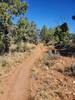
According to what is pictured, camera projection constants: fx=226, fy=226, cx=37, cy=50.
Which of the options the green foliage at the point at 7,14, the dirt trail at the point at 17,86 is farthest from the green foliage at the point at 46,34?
the dirt trail at the point at 17,86

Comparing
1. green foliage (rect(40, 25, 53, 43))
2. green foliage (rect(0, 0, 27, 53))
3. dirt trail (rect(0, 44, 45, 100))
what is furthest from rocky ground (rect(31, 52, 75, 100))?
green foliage (rect(40, 25, 53, 43))

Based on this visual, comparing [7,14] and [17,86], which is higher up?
[7,14]

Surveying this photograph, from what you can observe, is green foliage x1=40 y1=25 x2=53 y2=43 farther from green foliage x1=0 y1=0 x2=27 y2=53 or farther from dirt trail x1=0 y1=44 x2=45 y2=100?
dirt trail x1=0 y1=44 x2=45 y2=100

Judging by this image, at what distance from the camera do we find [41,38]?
9106 cm

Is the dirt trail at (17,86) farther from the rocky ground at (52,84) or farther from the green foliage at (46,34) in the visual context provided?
the green foliage at (46,34)

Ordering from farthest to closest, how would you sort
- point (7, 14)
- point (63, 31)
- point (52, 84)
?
point (63, 31), point (7, 14), point (52, 84)

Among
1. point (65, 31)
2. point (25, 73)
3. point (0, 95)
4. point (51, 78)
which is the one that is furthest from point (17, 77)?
point (65, 31)

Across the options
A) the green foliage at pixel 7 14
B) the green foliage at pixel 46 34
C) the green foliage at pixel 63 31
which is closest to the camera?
the green foliage at pixel 7 14

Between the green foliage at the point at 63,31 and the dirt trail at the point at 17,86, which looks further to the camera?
the green foliage at the point at 63,31

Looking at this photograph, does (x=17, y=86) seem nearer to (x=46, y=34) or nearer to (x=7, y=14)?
(x=7, y=14)

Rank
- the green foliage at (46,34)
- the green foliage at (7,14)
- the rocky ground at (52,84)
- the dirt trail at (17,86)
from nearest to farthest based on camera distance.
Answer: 1. the rocky ground at (52,84)
2. the dirt trail at (17,86)
3. the green foliage at (7,14)
4. the green foliage at (46,34)

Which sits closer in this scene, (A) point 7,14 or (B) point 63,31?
(A) point 7,14

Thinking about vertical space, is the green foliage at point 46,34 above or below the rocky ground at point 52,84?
above

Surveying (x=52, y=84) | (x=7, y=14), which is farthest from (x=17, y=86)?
(x=7, y=14)
